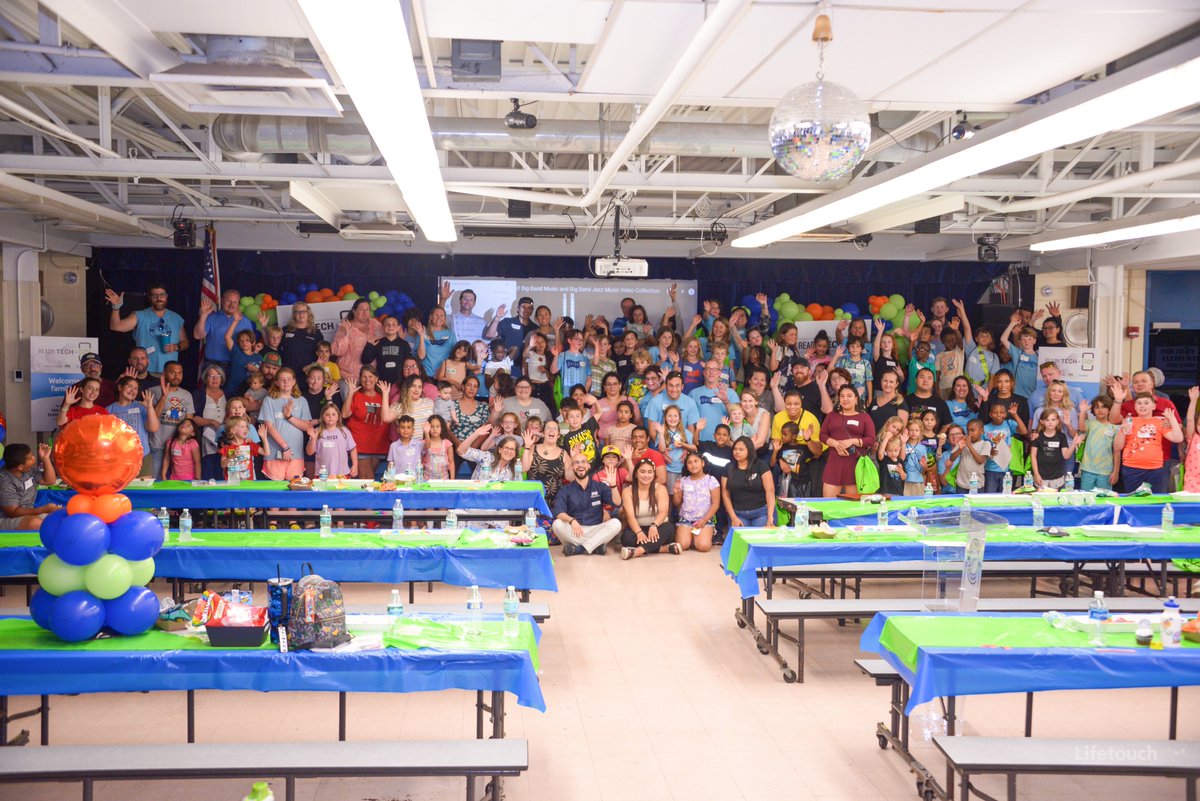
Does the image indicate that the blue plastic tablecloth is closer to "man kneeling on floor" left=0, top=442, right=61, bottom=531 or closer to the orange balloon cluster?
"man kneeling on floor" left=0, top=442, right=61, bottom=531

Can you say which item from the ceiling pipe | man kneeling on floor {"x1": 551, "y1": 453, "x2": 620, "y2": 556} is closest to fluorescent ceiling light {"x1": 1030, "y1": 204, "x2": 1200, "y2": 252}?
the ceiling pipe

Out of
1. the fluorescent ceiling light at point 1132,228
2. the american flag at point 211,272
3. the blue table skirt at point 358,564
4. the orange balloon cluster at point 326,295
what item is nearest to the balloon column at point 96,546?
the blue table skirt at point 358,564

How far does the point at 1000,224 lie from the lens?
11.0m

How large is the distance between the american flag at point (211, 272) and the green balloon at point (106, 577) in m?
7.61

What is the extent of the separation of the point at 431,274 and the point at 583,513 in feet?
14.9

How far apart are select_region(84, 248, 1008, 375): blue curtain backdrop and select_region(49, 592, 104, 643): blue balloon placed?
330 inches

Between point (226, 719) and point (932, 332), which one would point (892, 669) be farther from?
point (932, 332)

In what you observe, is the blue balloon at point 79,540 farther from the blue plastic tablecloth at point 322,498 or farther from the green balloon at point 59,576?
the blue plastic tablecloth at point 322,498

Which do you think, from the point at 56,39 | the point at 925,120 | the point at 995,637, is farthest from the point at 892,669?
the point at 56,39

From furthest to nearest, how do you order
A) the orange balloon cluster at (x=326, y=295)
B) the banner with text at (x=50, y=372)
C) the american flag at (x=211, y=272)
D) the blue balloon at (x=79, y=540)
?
the orange balloon cluster at (x=326, y=295) < the american flag at (x=211, y=272) < the banner with text at (x=50, y=372) < the blue balloon at (x=79, y=540)

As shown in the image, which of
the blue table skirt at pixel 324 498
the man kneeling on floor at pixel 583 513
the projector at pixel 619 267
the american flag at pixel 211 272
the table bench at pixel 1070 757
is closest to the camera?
the table bench at pixel 1070 757

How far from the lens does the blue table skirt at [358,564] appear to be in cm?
539

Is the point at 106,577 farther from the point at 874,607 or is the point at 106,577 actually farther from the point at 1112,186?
the point at 1112,186

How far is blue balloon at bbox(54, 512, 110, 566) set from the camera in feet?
12.0
